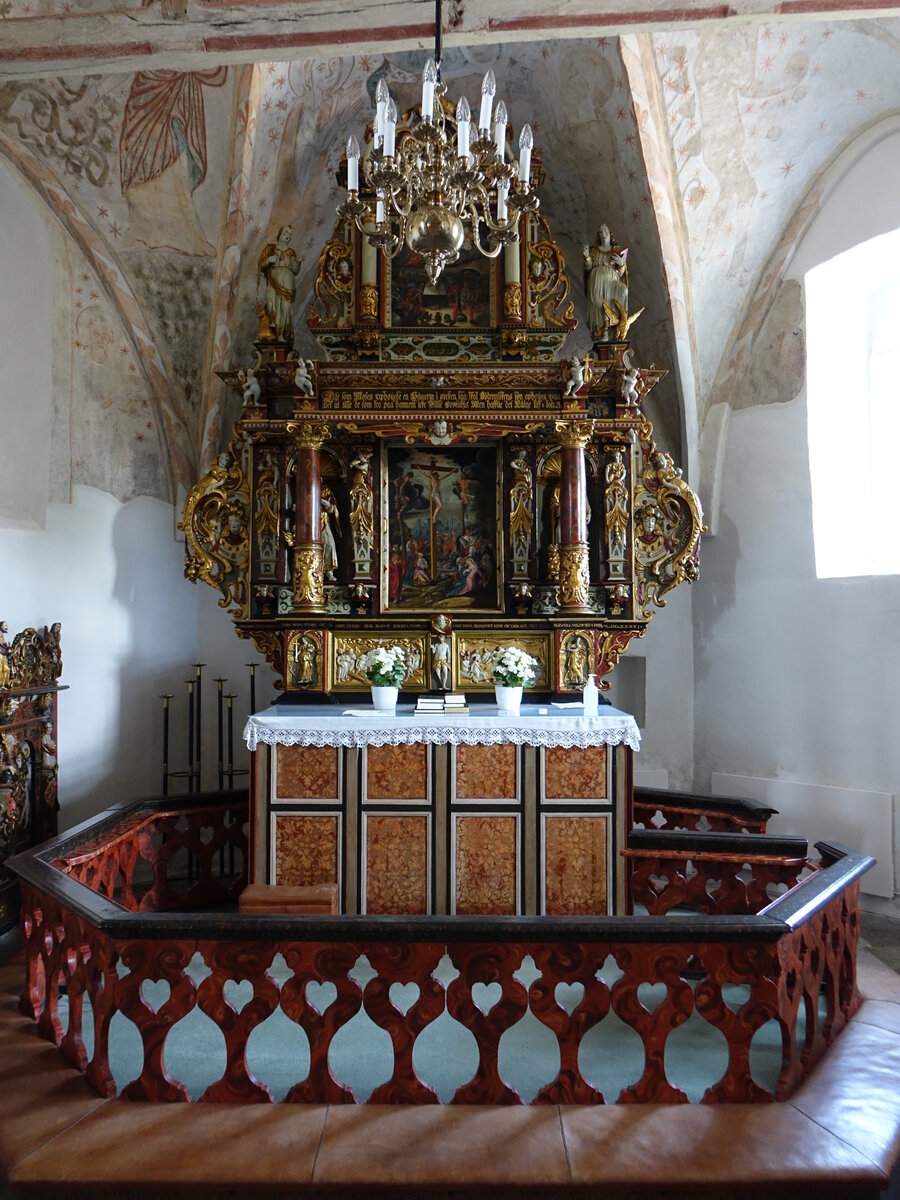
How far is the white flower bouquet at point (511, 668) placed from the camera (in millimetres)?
7090

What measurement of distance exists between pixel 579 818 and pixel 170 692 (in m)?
4.72

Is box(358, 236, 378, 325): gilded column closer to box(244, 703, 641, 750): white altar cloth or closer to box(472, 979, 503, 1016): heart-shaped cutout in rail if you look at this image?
box(244, 703, 641, 750): white altar cloth

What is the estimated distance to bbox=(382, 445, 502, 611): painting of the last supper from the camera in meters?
8.13

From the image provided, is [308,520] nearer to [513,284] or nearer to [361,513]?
[361,513]

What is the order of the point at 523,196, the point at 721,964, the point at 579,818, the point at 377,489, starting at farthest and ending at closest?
1. the point at 377,489
2. the point at 579,818
3. the point at 523,196
4. the point at 721,964

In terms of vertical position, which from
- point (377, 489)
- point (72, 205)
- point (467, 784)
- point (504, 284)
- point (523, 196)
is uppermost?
point (72, 205)

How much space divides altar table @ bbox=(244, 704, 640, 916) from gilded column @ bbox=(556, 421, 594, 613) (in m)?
1.48

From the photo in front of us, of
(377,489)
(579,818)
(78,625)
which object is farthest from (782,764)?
(78,625)

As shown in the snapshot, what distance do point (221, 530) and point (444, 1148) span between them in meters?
5.76

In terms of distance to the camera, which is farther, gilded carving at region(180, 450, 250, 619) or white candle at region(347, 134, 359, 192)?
gilded carving at region(180, 450, 250, 619)

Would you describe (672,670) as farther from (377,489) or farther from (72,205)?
(72,205)

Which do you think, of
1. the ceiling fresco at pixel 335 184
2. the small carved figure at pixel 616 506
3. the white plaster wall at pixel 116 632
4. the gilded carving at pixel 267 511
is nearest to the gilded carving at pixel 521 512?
the small carved figure at pixel 616 506

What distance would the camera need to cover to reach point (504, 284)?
26.1 ft

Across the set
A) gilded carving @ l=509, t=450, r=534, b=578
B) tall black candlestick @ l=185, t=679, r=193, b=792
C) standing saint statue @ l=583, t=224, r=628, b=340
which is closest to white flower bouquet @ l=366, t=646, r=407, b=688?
gilded carving @ l=509, t=450, r=534, b=578
